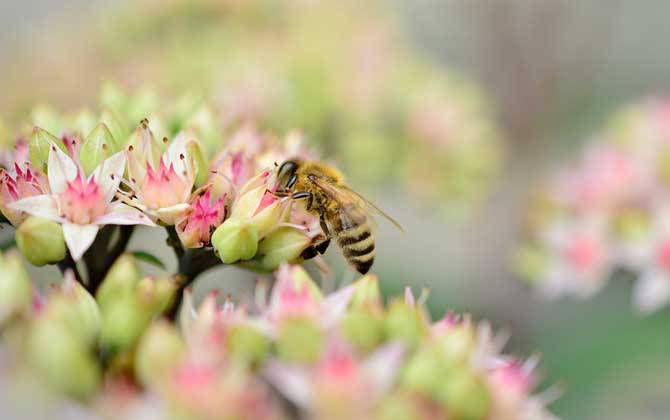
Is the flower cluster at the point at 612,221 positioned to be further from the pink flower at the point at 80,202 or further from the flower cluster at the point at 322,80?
the pink flower at the point at 80,202

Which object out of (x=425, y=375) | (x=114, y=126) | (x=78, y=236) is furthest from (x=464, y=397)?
(x=114, y=126)

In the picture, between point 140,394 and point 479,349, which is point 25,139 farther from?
point 479,349

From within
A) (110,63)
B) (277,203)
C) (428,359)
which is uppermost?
(110,63)

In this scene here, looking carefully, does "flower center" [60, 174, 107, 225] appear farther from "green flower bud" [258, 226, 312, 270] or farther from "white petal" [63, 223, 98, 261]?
"green flower bud" [258, 226, 312, 270]

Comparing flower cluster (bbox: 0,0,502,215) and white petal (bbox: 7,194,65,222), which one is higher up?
flower cluster (bbox: 0,0,502,215)

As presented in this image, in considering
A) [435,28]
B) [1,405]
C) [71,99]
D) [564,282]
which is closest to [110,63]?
[71,99]

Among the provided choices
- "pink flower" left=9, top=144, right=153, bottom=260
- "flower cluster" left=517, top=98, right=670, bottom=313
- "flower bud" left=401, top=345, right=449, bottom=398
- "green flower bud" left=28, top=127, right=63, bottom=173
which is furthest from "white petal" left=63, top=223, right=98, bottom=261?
"flower cluster" left=517, top=98, right=670, bottom=313
